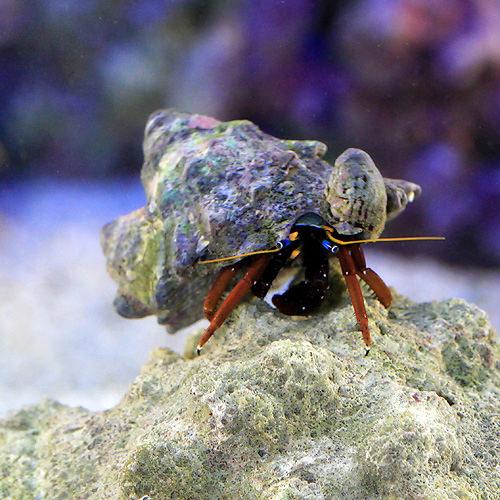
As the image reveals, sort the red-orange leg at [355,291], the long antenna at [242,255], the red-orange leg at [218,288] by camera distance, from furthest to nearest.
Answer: the red-orange leg at [218,288]
the long antenna at [242,255]
the red-orange leg at [355,291]

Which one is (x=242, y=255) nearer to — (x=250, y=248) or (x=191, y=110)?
(x=250, y=248)

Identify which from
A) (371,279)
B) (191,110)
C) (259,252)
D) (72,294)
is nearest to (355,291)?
(371,279)

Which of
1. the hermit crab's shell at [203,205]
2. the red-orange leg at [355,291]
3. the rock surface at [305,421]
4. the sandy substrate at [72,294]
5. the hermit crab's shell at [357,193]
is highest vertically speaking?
the sandy substrate at [72,294]

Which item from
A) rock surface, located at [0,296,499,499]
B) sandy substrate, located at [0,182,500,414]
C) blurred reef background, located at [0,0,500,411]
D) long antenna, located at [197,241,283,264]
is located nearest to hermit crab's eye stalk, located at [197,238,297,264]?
long antenna, located at [197,241,283,264]

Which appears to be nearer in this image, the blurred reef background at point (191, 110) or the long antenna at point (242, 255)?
the long antenna at point (242, 255)

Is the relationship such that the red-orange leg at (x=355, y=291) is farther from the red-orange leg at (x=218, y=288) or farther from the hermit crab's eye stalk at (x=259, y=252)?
the red-orange leg at (x=218, y=288)

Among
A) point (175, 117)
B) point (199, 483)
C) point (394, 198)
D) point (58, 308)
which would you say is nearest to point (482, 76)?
point (394, 198)

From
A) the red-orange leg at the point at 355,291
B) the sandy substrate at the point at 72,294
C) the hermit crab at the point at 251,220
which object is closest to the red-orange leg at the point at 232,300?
the hermit crab at the point at 251,220
